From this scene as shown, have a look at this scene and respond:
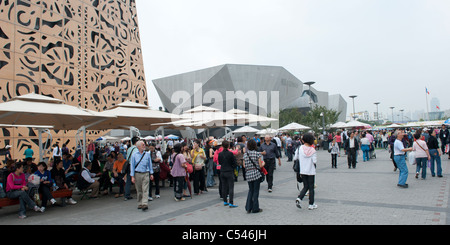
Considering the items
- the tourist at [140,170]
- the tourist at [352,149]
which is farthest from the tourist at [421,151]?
the tourist at [140,170]

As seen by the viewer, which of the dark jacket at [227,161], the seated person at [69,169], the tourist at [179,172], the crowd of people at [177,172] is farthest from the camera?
the seated person at [69,169]

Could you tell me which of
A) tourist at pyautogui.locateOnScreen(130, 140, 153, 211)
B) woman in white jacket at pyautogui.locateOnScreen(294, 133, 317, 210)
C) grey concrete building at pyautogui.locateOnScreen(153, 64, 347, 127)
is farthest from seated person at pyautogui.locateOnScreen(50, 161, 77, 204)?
grey concrete building at pyautogui.locateOnScreen(153, 64, 347, 127)

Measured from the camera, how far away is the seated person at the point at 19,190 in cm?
644

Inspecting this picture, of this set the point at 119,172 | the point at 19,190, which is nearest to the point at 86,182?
the point at 119,172

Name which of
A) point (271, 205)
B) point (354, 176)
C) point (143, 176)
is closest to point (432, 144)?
point (354, 176)

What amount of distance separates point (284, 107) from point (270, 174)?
142ft

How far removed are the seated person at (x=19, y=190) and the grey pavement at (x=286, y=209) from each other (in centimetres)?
27

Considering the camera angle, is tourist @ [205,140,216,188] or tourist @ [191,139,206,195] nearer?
tourist @ [191,139,206,195]

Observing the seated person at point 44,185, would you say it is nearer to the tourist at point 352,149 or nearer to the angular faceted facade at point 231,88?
the tourist at point 352,149

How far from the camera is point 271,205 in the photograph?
6.41 meters

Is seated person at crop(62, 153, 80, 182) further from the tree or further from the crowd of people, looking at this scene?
the tree

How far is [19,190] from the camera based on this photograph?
655cm

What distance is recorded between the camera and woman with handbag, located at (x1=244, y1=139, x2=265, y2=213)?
19.3ft

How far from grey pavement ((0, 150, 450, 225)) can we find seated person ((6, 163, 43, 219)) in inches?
10.5
